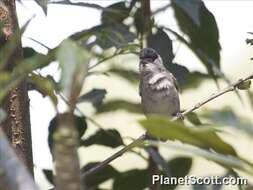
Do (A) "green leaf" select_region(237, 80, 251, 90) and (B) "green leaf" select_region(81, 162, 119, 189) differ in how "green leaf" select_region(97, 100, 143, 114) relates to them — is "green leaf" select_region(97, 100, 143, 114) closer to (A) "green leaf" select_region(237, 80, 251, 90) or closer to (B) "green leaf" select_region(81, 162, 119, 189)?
(B) "green leaf" select_region(81, 162, 119, 189)

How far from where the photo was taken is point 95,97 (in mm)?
1794

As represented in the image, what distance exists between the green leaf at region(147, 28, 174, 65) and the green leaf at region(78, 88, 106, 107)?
0.18m

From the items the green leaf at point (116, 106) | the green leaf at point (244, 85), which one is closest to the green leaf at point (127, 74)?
the green leaf at point (116, 106)

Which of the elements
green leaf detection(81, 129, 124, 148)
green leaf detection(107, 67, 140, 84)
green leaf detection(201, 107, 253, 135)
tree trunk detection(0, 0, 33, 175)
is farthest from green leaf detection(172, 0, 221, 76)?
green leaf detection(201, 107, 253, 135)

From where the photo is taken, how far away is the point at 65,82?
487 mm

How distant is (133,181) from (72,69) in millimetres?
1202

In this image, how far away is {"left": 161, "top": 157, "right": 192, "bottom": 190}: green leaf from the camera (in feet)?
5.45

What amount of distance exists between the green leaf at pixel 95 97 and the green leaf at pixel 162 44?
0.18 m

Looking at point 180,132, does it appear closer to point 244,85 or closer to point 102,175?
point 244,85

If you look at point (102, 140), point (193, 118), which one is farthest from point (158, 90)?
point (193, 118)

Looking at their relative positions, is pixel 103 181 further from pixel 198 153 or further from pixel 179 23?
pixel 198 153

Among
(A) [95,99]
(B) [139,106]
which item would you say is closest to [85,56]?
(A) [95,99]

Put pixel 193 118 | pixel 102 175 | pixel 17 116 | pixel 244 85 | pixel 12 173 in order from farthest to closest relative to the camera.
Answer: pixel 102 175
pixel 193 118
pixel 244 85
pixel 17 116
pixel 12 173

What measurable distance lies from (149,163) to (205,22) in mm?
412
